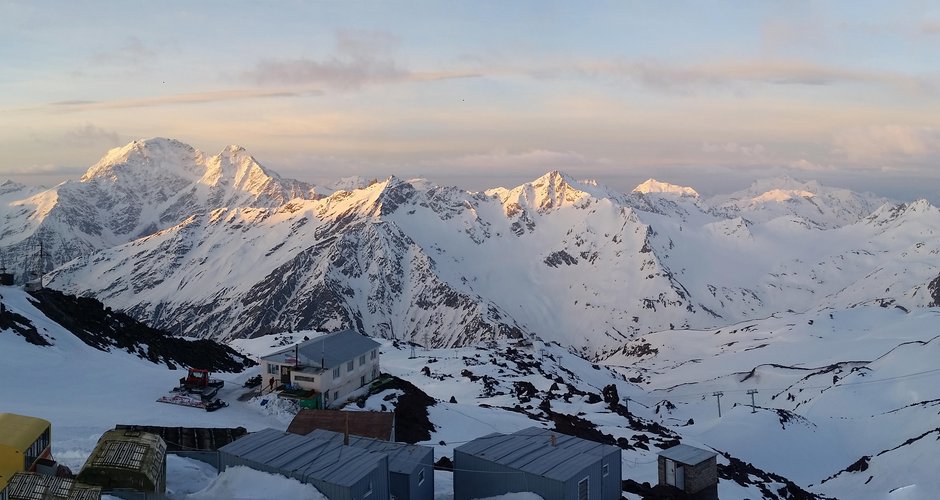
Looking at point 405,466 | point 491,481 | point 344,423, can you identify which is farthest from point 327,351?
point 491,481

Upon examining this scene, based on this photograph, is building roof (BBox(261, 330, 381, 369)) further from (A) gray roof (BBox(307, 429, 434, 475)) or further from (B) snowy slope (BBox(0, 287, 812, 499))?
(A) gray roof (BBox(307, 429, 434, 475))

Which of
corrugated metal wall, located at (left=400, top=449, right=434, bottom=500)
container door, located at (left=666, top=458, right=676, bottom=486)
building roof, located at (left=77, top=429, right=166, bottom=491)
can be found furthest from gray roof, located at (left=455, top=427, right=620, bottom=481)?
building roof, located at (left=77, top=429, right=166, bottom=491)

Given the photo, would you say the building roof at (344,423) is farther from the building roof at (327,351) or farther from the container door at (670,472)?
the container door at (670,472)

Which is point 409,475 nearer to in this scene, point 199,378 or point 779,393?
point 199,378

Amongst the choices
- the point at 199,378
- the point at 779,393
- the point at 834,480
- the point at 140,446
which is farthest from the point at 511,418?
the point at 779,393

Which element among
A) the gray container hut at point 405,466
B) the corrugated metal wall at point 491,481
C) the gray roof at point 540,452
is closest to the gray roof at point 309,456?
the gray container hut at point 405,466

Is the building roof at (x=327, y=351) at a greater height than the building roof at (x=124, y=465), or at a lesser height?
lesser
